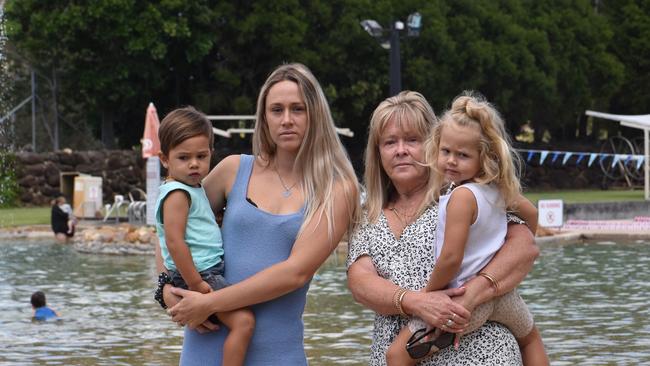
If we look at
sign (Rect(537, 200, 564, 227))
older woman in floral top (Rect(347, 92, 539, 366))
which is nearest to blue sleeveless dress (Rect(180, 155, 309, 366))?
older woman in floral top (Rect(347, 92, 539, 366))

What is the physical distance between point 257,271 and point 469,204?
0.65m

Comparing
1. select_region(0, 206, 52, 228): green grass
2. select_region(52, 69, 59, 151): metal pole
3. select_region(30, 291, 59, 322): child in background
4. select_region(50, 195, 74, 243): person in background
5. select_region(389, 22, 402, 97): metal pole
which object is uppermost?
select_region(389, 22, 402, 97): metal pole

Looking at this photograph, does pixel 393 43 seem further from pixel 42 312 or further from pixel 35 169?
pixel 35 169

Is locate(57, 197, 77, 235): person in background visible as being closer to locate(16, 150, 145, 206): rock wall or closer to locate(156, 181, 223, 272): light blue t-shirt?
locate(16, 150, 145, 206): rock wall

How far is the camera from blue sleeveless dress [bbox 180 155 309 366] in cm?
387

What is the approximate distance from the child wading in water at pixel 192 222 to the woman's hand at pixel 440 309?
479 millimetres

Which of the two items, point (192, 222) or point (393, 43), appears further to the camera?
point (393, 43)

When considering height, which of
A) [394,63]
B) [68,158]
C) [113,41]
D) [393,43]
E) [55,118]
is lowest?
[68,158]

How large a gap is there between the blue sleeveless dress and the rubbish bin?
26918 millimetres

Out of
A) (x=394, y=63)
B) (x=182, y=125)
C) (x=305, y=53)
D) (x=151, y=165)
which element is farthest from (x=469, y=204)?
(x=305, y=53)

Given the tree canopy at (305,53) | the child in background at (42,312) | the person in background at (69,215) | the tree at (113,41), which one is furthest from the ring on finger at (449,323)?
the tree at (113,41)

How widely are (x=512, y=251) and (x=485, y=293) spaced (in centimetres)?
18

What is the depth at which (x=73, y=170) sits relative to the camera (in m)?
37.5

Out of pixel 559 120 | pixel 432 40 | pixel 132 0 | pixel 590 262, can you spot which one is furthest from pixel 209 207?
pixel 559 120
